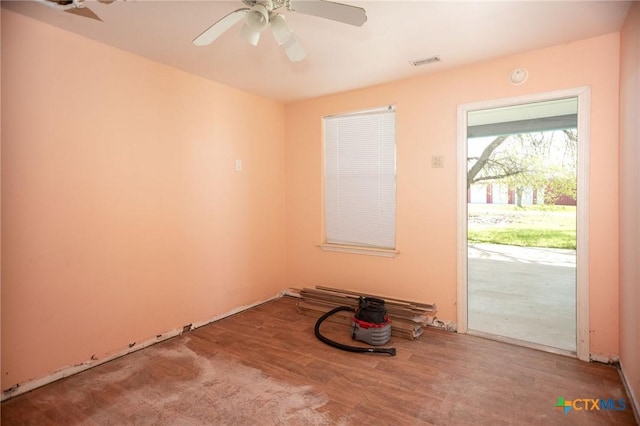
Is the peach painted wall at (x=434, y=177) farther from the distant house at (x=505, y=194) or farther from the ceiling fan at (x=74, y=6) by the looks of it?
the ceiling fan at (x=74, y=6)

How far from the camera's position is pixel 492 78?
2.92m

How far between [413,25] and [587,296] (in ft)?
8.09

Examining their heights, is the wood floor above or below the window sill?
below

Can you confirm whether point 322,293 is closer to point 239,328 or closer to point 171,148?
point 239,328

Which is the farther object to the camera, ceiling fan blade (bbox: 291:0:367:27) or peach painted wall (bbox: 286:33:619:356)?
peach painted wall (bbox: 286:33:619:356)

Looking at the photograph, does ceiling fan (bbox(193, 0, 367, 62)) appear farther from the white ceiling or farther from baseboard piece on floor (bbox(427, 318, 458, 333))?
baseboard piece on floor (bbox(427, 318, 458, 333))

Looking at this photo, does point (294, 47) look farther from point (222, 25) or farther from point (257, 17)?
point (222, 25)

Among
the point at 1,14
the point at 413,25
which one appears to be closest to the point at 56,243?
the point at 1,14

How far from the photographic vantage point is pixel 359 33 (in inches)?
94.7

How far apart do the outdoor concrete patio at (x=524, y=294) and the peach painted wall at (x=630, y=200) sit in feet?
2.26

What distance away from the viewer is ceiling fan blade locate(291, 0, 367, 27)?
65.2 inches

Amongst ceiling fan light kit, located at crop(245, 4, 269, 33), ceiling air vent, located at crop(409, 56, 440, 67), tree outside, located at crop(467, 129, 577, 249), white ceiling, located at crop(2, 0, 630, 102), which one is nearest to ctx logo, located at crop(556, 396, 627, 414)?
tree outside, located at crop(467, 129, 577, 249)

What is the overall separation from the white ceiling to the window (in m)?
0.62

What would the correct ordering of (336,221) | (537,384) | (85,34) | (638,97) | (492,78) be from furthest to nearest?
(336,221) < (492,78) < (85,34) < (537,384) < (638,97)
